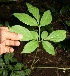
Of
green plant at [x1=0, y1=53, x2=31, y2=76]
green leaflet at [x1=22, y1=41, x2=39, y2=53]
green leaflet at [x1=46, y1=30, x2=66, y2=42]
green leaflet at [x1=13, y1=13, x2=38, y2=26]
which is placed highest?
green leaflet at [x1=13, y1=13, x2=38, y2=26]

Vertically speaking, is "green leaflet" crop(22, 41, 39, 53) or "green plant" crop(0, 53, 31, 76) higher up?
"green leaflet" crop(22, 41, 39, 53)

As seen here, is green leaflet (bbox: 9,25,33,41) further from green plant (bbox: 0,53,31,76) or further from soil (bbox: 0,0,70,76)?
soil (bbox: 0,0,70,76)

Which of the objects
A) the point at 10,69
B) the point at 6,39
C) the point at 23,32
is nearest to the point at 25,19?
the point at 23,32

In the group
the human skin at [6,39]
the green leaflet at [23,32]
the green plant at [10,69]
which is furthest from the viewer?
the green plant at [10,69]

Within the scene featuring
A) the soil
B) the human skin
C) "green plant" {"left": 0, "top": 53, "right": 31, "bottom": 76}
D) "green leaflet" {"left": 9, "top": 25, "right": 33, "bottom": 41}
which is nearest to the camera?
"green leaflet" {"left": 9, "top": 25, "right": 33, "bottom": 41}

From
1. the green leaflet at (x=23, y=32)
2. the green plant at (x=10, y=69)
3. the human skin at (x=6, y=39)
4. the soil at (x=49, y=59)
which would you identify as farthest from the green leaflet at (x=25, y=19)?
the soil at (x=49, y=59)

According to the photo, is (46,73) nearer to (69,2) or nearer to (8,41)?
(8,41)

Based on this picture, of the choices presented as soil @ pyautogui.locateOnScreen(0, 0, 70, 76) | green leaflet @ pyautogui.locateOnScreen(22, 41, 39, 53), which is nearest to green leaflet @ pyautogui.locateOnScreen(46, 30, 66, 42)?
green leaflet @ pyautogui.locateOnScreen(22, 41, 39, 53)

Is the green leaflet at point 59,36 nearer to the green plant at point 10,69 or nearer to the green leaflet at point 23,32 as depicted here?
the green leaflet at point 23,32

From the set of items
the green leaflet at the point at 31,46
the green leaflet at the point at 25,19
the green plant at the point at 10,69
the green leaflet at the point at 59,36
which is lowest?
the green plant at the point at 10,69

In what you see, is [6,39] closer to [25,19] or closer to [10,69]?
[10,69]

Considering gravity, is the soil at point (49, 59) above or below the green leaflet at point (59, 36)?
below

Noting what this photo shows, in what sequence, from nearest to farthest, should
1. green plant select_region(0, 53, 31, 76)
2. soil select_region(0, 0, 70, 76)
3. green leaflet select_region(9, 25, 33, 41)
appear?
green leaflet select_region(9, 25, 33, 41) → green plant select_region(0, 53, 31, 76) → soil select_region(0, 0, 70, 76)
